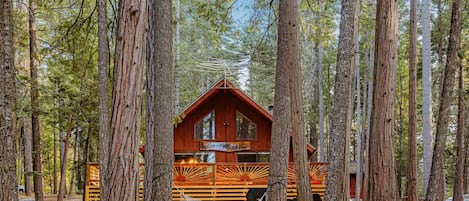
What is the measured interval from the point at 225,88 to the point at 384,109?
7486 mm

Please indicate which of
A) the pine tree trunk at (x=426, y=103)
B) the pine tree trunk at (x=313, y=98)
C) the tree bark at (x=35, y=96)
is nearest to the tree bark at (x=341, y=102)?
the pine tree trunk at (x=426, y=103)

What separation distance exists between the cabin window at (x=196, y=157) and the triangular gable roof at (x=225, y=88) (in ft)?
5.12

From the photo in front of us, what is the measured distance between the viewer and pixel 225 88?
495 inches

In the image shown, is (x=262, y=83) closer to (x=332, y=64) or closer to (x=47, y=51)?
(x=332, y=64)

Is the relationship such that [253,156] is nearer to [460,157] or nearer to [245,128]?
[245,128]

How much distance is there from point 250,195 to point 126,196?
680 cm

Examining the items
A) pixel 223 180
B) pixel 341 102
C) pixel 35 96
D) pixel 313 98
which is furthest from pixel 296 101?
pixel 313 98

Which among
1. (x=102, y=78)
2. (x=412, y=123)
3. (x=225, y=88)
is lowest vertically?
(x=412, y=123)

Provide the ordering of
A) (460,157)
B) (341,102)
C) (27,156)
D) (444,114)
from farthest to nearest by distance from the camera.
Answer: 1. (27,156)
2. (460,157)
3. (444,114)
4. (341,102)

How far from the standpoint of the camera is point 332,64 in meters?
21.0

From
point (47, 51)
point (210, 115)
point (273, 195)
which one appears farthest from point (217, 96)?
point (273, 195)

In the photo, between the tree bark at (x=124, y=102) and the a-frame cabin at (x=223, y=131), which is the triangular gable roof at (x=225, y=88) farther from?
the tree bark at (x=124, y=102)

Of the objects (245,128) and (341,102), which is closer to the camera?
(341,102)

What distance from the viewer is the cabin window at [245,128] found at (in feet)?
44.6
